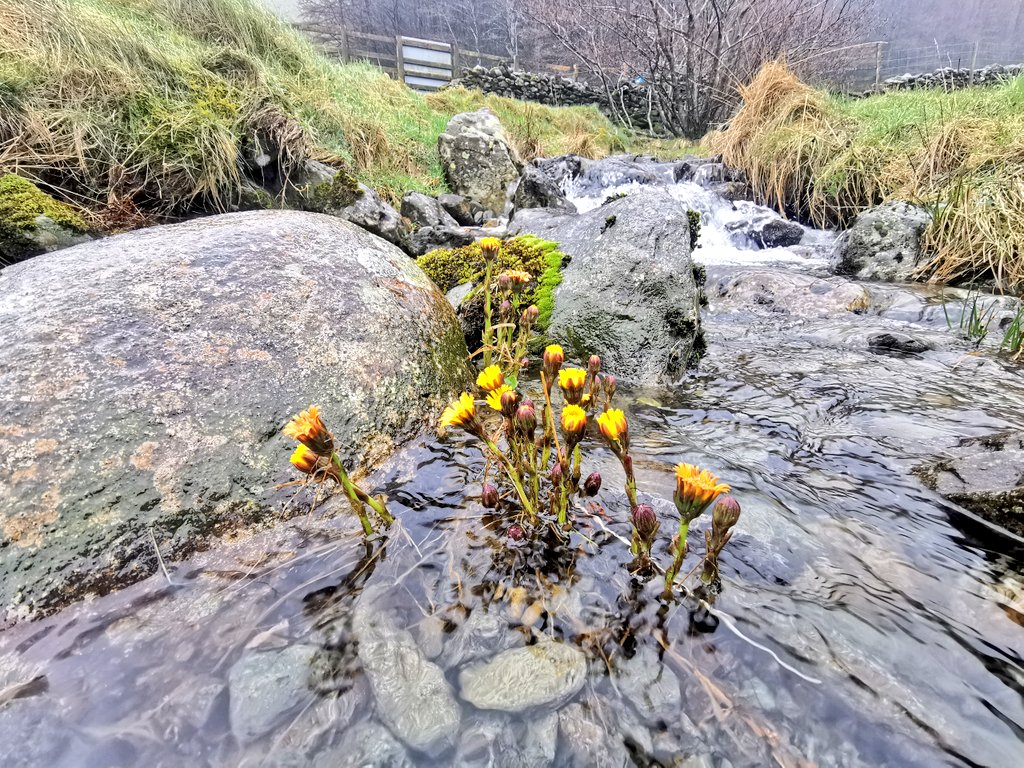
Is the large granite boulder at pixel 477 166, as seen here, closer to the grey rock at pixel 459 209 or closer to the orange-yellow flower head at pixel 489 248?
the grey rock at pixel 459 209

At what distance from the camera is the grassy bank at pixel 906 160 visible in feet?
17.5

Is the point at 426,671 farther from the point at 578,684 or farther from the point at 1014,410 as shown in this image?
the point at 1014,410

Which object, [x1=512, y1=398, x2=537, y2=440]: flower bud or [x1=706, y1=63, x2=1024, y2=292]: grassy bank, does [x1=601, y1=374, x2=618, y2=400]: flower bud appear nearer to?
[x1=512, y1=398, x2=537, y2=440]: flower bud

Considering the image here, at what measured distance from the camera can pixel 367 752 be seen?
1.08 m

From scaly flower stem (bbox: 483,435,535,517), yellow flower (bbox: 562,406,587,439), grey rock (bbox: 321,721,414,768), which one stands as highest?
yellow flower (bbox: 562,406,587,439)

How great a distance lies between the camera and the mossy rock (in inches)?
127

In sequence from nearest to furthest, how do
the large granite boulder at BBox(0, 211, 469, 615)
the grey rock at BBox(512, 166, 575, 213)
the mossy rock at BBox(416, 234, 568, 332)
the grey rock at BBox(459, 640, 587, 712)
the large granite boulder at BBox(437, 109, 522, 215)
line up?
the grey rock at BBox(459, 640, 587, 712)
the large granite boulder at BBox(0, 211, 469, 615)
the mossy rock at BBox(416, 234, 568, 332)
the grey rock at BBox(512, 166, 575, 213)
the large granite boulder at BBox(437, 109, 522, 215)

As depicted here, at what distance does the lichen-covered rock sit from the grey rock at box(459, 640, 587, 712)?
5.07m

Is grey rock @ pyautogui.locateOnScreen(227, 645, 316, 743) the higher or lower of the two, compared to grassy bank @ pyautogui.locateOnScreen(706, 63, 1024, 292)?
lower

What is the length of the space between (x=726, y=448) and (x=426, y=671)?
162 centimetres

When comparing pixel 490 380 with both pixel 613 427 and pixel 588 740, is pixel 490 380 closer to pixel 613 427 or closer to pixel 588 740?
pixel 613 427

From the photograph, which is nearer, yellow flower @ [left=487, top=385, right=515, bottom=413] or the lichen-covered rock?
yellow flower @ [left=487, top=385, right=515, bottom=413]

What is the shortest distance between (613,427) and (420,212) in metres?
6.69

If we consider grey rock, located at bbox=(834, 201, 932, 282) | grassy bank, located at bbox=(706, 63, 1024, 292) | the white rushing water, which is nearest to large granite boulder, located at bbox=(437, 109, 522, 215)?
the white rushing water
